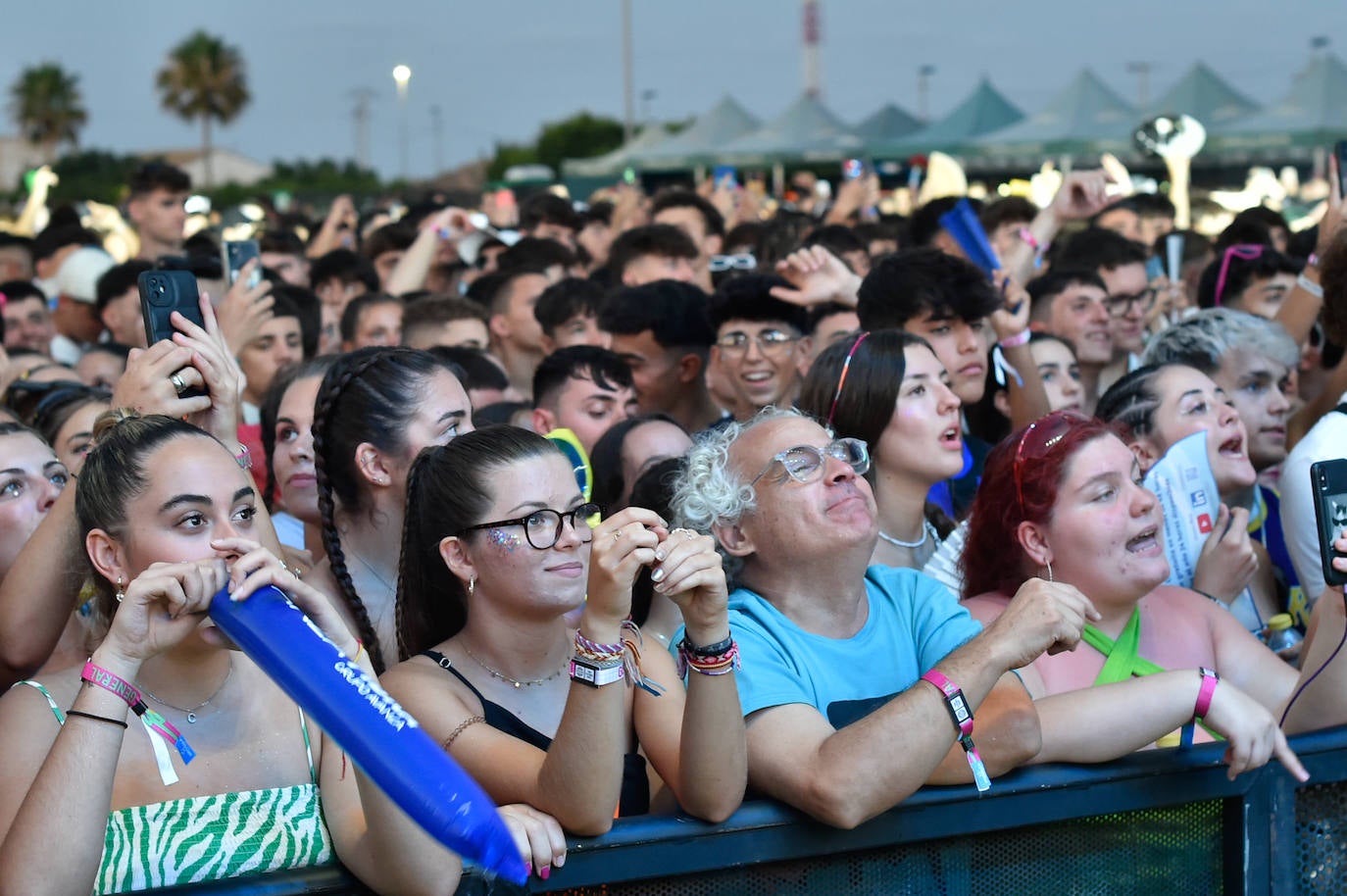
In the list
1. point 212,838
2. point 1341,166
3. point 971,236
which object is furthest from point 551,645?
point 1341,166

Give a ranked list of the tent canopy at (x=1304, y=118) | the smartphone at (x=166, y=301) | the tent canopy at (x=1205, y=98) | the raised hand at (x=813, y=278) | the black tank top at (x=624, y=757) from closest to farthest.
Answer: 1. the black tank top at (x=624, y=757)
2. the smartphone at (x=166, y=301)
3. the raised hand at (x=813, y=278)
4. the tent canopy at (x=1304, y=118)
5. the tent canopy at (x=1205, y=98)

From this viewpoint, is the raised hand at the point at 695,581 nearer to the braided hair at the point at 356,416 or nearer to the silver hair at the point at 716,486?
the silver hair at the point at 716,486

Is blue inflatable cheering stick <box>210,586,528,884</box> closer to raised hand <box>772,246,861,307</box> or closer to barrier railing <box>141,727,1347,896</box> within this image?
barrier railing <box>141,727,1347,896</box>

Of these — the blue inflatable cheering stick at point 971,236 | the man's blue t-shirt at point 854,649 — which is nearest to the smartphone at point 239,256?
the man's blue t-shirt at point 854,649

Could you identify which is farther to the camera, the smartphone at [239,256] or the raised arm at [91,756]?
the smartphone at [239,256]

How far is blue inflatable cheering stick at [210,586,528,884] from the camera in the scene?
1.74 metres

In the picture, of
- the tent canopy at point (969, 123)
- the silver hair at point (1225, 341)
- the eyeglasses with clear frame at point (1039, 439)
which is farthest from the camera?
the tent canopy at point (969, 123)

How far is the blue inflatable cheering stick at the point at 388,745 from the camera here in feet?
5.70

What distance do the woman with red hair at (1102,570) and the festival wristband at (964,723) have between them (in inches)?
23.0

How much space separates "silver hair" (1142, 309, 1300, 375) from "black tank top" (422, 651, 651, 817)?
280 centimetres

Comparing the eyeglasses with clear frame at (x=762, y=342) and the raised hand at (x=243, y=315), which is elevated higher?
the raised hand at (x=243, y=315)

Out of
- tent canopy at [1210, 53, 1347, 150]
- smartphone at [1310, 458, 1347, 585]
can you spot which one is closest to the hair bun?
smartphone at [1310, 458, 1347, 585]

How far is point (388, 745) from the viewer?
5.93 feet

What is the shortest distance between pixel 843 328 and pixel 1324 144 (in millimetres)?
23020
